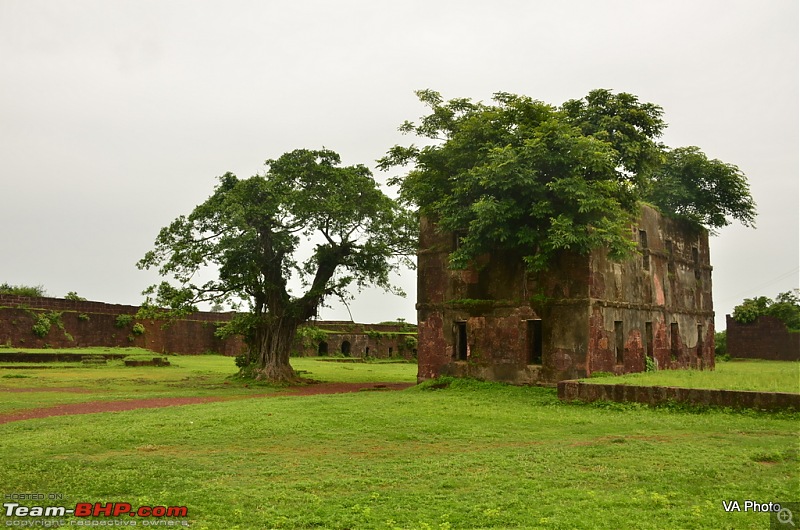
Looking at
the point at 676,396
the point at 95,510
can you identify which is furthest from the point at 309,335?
the point at 95,510

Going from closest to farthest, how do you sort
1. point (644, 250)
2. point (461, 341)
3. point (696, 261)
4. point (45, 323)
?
point (461, 341) → point (644, 250) → point (696, 261) → point (45, 323)

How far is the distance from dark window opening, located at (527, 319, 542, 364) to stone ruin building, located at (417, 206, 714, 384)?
3 cm

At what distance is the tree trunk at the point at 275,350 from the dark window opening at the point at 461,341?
20.5 feet

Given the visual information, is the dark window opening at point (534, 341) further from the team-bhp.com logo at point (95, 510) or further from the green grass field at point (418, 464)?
the team-bhp.com logo at point (95, 510)

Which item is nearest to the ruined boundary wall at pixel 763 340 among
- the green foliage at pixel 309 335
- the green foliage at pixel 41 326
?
the green foliage at pixel 309 335

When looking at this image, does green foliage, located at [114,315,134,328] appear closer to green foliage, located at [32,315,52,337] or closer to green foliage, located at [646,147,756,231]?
green foliage, located at [32,315,52,337]

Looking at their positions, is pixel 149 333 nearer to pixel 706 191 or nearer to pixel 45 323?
pixel 45 323

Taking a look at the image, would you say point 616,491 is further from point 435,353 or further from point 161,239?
point 161,239

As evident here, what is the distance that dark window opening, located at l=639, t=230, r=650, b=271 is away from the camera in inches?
798

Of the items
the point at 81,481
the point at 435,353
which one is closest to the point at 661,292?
the point at 435,353

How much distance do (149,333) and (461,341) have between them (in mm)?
25604
